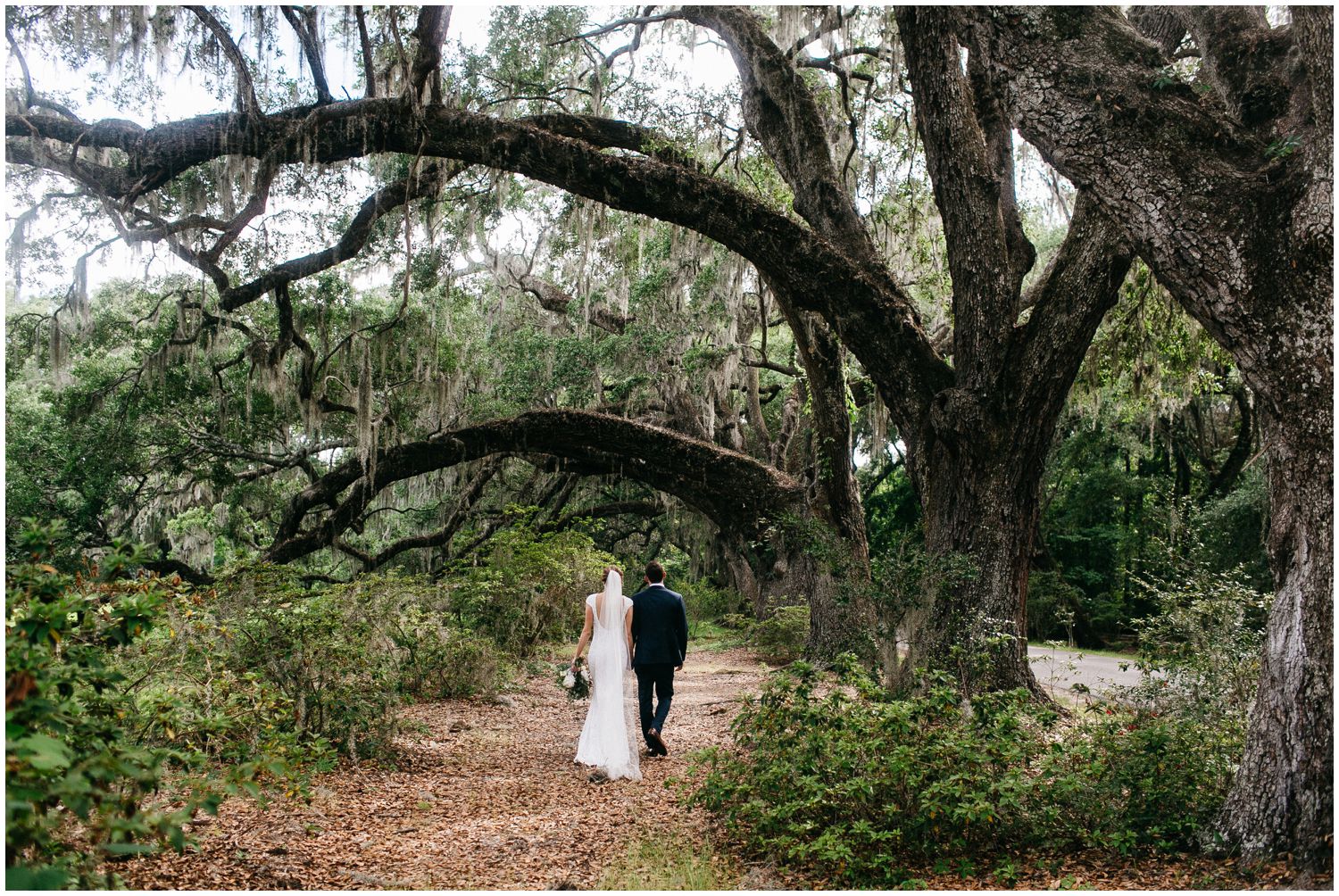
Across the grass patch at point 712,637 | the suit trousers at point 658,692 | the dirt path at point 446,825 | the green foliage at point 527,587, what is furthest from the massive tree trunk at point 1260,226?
the grass patch at point 712,637

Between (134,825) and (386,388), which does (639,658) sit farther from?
(386,388)

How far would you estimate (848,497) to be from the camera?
35.9 ft

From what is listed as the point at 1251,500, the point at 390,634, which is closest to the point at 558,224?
the point at 390,634

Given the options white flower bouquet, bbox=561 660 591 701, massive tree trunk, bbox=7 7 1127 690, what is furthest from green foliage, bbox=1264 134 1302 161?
white flower bouquet, bbox=561 660 591 701

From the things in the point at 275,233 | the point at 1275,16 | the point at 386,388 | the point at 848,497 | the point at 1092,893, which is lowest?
the point at 1092,893

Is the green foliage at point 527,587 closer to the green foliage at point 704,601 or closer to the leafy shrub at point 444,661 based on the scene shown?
the leafy shrub at point 444,661

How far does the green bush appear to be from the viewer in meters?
4.14

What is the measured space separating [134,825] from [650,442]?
9.01 m

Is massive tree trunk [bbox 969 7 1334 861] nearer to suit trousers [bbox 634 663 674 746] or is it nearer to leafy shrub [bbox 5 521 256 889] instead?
suit trousers [bbox 634 663 674 746]

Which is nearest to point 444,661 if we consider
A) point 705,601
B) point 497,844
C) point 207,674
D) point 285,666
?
point 285,666

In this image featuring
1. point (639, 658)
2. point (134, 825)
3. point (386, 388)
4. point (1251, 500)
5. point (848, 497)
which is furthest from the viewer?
point (1251, 500)

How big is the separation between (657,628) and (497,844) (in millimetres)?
2312

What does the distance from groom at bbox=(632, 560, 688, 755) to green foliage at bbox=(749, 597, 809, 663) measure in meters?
5.06

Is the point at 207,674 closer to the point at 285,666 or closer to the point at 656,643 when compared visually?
the point at 285,666
